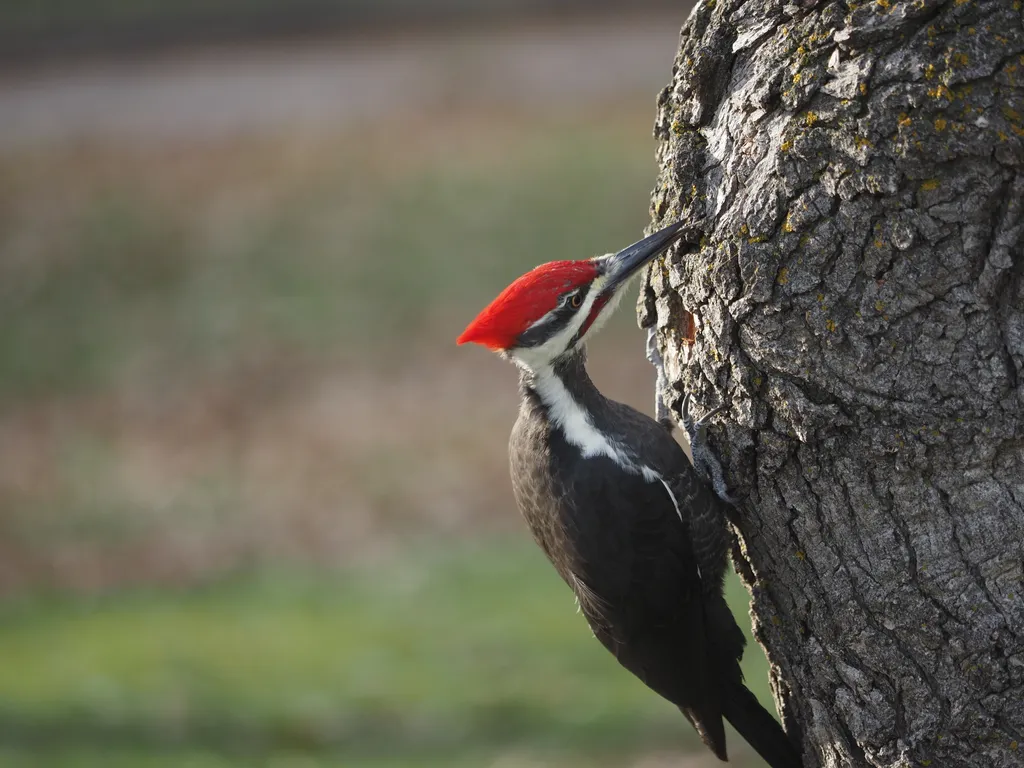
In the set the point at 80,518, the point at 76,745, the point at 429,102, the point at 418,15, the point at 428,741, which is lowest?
the point at 428,741

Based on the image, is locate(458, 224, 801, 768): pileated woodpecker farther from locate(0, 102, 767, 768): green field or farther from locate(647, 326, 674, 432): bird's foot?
locate(0, 102, 767, 768): green field

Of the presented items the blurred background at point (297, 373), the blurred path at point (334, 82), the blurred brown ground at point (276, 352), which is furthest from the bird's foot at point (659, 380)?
the blurred path at point (334, 82)

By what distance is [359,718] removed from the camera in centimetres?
520

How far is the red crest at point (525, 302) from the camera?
2.57 meters

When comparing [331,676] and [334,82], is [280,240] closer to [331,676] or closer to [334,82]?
[334,82]

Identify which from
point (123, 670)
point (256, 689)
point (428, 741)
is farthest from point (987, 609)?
point (123, 670)

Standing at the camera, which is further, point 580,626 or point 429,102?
point 429,102

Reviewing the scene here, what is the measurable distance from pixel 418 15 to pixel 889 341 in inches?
398

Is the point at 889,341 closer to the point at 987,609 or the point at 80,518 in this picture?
the point at 987,609

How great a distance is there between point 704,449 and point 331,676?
139 inches

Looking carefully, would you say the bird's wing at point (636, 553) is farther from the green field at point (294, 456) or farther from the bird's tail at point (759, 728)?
the green field at point (294, 456)

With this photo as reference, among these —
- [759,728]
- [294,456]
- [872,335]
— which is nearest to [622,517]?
[759,728]

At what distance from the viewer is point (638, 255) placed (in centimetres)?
245

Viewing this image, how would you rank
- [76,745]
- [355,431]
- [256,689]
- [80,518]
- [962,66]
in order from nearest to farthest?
[962,66]
[76,745]
[256,689]
[80,518]
[355,431]
